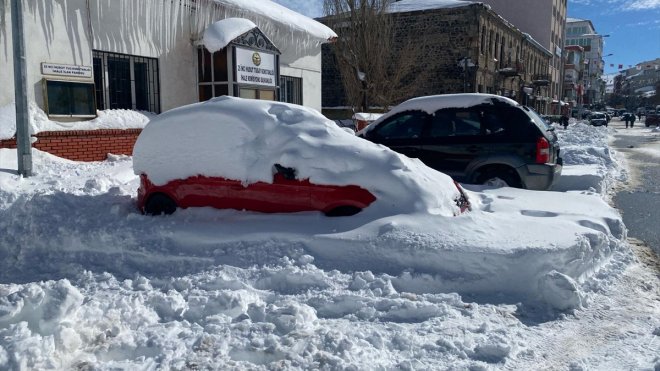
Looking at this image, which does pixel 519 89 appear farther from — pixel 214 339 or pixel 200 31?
pixel 214 339

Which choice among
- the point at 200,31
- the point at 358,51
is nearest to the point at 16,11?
the point at 200,31

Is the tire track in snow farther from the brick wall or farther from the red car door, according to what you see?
the brick wall

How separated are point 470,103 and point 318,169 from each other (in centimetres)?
360

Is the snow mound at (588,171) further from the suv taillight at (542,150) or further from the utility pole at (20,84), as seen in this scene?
the utility pole at (20,84)

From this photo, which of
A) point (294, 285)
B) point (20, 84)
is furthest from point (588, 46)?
point (294, 285)

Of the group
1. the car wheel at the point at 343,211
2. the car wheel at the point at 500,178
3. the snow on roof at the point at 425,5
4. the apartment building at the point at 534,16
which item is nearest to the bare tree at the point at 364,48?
the snow on roof at the point at 425,5

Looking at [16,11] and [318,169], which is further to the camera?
[16,11]

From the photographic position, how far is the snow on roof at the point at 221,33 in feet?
37.3

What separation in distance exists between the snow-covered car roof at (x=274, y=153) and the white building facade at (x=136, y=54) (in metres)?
4.48

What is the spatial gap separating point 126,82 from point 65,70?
174 centimetres

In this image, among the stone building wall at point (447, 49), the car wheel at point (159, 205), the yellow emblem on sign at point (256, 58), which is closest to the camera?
the car wheel at point (159, 205)

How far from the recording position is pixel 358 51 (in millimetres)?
22297

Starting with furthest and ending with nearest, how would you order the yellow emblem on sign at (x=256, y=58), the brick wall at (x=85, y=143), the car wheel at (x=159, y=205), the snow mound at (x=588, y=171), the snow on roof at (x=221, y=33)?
the yellow emblem on sign at (x=256, y=58) < the snow on roof at (x=221, y=33) < the snow mound at (x=588, y=171) < the brick wall at (x=85, y=143) < the car wheel at (x=159, y=205)

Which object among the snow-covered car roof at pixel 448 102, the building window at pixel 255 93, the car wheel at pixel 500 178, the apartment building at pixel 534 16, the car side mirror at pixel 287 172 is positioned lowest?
the car wheel at pixel 500 178
